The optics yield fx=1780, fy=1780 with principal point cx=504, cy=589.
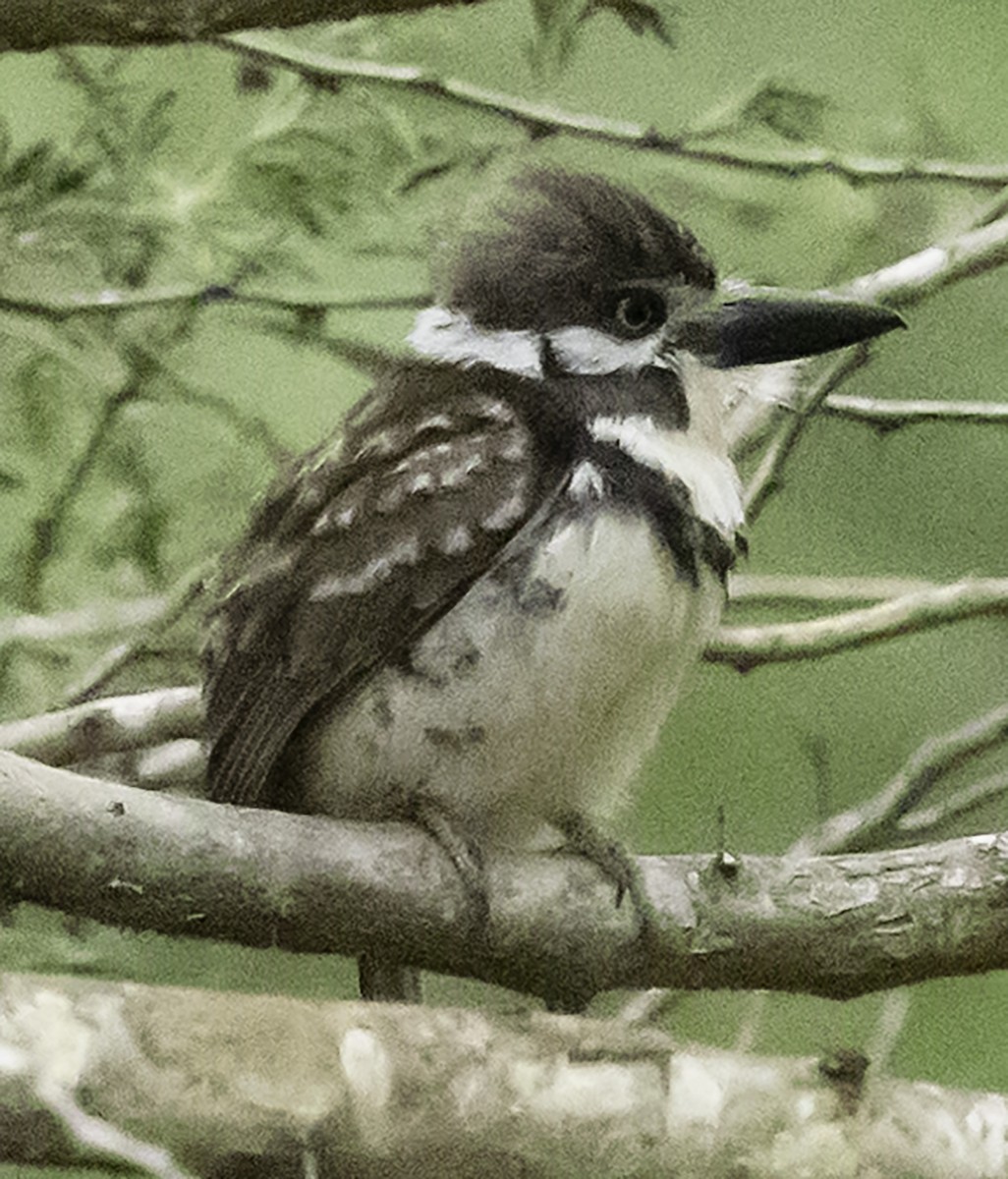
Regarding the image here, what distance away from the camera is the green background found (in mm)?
1229

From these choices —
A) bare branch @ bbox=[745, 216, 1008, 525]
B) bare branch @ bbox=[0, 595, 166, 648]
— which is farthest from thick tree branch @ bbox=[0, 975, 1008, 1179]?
bare branch @ bbox=[745, 216, 1008, 525]

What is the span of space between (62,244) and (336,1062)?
0.61 m

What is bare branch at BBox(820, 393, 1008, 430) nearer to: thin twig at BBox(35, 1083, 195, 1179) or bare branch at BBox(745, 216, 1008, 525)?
bare branch at BBox(745, 216, 1008, 525)

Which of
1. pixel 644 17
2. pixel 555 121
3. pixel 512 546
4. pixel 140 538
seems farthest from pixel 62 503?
pixel 644 17

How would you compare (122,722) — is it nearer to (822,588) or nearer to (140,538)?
(140,538)

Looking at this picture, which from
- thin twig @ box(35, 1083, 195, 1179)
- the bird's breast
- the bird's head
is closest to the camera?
thin twig @ box(35, 1083, 195, 1179)

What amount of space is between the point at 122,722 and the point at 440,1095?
1.19 ft

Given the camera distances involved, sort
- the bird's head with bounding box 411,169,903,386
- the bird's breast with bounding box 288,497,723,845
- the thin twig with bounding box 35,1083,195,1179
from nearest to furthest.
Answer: the thin twig with bounding box 35,1083,195,1179 < the bird's breast with bounding box 288,497,723,845 < the bird's head with bounding box 411,169,903,386

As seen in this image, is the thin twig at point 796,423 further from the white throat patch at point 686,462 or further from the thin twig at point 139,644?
the thin twig at point 139,644

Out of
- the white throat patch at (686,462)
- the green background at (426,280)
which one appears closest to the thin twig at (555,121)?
the green background at (426,280)

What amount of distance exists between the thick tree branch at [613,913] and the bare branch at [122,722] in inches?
7.1

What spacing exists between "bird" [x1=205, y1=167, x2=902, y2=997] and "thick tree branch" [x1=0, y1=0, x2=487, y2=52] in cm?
18

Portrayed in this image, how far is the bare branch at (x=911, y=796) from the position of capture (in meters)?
1.21

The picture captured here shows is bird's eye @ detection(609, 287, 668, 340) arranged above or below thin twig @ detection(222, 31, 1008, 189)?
below
